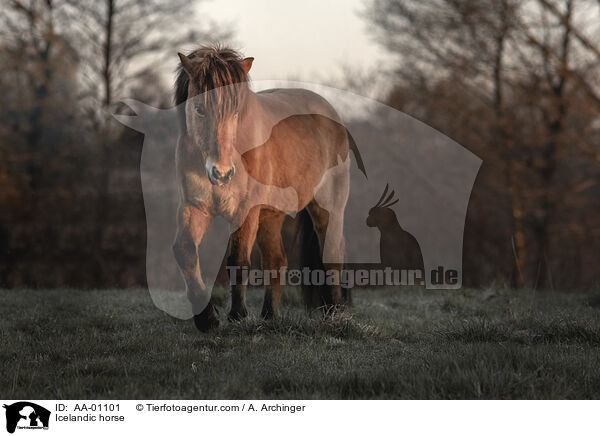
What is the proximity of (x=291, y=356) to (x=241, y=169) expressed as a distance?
1562mm

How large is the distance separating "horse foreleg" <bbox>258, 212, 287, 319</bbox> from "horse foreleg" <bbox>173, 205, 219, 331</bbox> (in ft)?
2.12

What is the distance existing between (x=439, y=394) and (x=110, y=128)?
11.0 metres

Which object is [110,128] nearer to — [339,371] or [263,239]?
[263,239]

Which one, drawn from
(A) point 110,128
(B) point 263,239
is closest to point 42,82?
(A) point 110,128

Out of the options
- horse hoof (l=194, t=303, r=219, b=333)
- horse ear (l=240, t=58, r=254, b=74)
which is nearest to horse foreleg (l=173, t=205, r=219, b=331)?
horse hoof (l=194, t=303, r=219, b=333)

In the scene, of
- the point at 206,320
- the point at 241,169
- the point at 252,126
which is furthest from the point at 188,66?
the point at 206,320

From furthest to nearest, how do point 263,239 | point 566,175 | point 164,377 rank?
point 566,175 → point 263,239 → point 164,377

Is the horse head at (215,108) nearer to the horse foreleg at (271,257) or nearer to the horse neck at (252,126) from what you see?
the horse neck at (252,126)

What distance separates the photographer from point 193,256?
14.1 feet

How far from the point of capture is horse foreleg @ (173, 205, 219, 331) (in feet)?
14.0

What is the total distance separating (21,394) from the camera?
116 inches
